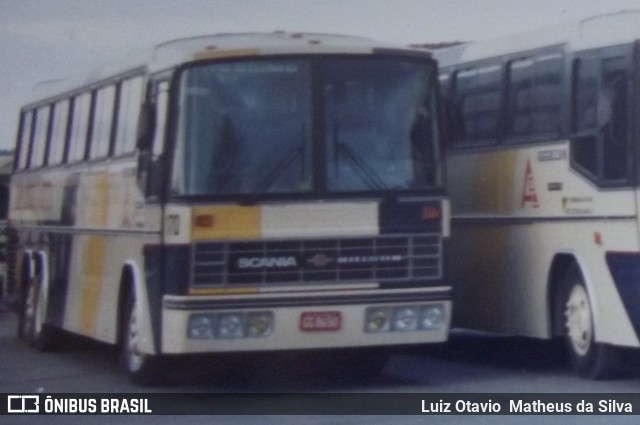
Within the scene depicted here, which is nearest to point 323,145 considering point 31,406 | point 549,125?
point 549,125

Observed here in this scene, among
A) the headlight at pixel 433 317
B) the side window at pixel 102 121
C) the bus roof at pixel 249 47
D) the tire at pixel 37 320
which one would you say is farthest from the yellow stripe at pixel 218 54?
the tire at pixel 37 320

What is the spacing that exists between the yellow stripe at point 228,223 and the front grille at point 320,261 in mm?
53

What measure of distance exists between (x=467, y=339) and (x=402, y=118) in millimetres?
5625

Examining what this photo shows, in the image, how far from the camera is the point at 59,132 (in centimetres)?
1750

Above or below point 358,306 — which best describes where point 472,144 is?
above

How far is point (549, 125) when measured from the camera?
47.8 feet

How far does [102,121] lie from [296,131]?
3008mm

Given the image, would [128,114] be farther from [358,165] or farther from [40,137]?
[40,137]

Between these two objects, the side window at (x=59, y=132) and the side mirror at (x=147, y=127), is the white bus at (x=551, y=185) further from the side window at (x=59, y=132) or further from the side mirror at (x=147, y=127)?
the side window at (x=59, y=132)

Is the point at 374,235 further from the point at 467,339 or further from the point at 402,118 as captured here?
the point at 467,339

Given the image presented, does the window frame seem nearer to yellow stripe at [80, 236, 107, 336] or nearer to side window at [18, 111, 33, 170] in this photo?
yellow stripe at [80, 236, 107, 336]

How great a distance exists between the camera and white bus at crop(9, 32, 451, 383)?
1296 cm

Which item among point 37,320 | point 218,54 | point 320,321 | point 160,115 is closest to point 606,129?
point 320,321

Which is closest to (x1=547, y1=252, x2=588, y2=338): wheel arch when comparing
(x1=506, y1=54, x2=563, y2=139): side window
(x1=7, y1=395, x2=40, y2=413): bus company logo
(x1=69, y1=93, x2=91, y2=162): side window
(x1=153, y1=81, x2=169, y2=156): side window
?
(x1=506, y1=54, x2=563, y2=139): side window
